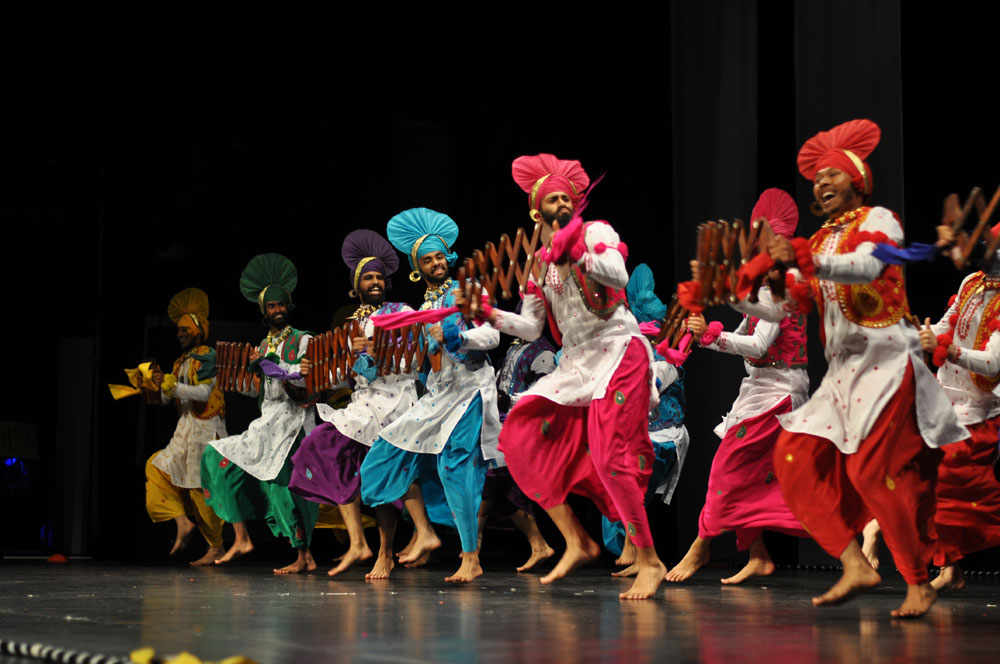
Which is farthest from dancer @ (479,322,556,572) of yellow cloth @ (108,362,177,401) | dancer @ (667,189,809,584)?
yellow cloth @ (108,362,177,401)

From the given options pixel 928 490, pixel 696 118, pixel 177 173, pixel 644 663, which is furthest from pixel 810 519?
pixel 177 173

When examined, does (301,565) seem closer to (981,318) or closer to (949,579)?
(949,579)

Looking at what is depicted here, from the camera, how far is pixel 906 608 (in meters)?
4.27

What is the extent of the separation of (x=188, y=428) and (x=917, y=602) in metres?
5.69

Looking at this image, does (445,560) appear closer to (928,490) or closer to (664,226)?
(664,226)

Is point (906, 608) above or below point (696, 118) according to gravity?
below

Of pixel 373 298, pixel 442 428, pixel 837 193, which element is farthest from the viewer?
pixel 373 298

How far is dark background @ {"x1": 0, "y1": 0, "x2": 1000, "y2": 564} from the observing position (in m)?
9.32

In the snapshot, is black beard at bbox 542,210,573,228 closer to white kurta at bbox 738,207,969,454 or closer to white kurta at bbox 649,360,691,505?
white kurta at bbox 738,207,969,454

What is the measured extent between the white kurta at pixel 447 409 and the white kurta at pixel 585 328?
999 mm

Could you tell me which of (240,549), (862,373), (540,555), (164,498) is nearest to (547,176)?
(862,373)

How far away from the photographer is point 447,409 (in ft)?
21.4

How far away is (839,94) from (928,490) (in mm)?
3926

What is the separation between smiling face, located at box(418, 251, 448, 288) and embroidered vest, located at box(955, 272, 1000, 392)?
2.64 m
